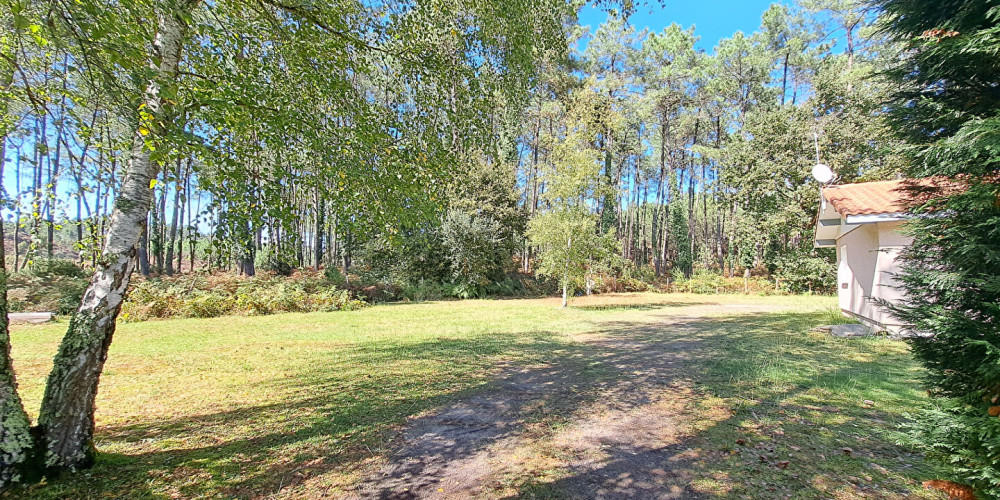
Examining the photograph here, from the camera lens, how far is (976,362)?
2291mm

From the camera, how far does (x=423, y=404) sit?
464 centimetres

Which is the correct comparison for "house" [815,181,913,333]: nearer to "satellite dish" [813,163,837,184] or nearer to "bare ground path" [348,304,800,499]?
"satellite dish" [813,163,837,184]

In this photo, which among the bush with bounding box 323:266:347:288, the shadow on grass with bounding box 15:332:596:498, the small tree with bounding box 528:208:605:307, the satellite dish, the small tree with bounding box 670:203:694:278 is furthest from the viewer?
the small tree with bounding box 670:203:694:278

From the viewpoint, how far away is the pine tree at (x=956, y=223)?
87.3 inches

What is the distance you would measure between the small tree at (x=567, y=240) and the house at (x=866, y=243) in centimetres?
711

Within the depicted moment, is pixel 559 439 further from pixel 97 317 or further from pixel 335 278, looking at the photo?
pixel 335 278

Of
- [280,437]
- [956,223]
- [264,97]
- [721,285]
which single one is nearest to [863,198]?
[956,223]

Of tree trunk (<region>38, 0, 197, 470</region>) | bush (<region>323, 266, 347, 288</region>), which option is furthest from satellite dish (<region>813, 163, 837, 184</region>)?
bush (<region>323, 266, 347, 288</region>)

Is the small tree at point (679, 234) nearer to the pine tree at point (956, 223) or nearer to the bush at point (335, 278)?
the bush at point (335, 278)

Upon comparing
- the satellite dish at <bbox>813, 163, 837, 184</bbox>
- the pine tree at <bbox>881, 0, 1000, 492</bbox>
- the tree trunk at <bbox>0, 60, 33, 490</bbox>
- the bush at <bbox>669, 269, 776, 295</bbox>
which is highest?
the satellite dish at <bbox>813, 163, 837, 184</bbox>

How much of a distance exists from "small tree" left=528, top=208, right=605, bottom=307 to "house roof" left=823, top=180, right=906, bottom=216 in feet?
23.6

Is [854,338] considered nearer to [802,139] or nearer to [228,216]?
[228,216]

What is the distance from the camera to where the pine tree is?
2217 mm

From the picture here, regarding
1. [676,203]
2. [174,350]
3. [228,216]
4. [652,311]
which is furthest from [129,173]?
[676,203]
